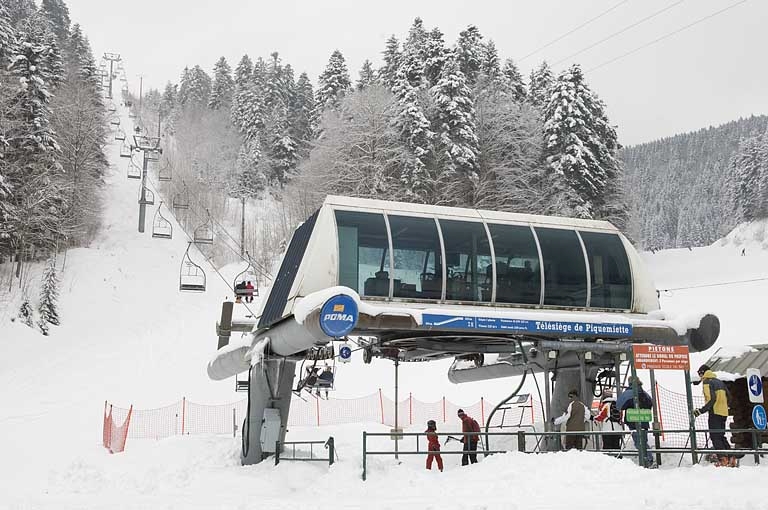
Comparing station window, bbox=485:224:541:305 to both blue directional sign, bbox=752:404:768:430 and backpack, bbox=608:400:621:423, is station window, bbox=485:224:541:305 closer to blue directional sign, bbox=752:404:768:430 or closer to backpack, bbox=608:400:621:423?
backpack, bbox=608:400:621:423

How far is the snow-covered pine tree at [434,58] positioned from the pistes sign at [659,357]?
132 ft

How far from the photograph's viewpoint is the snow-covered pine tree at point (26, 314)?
121 ft

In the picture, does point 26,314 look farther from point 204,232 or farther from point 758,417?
point 758,417

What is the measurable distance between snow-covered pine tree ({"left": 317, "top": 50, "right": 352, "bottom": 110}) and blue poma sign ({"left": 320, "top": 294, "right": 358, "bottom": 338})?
59.3m

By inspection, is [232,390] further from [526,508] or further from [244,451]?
[526,508]

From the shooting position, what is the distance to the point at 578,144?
4584cm

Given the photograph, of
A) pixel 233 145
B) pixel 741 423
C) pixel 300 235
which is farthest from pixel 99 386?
pixel 233 145

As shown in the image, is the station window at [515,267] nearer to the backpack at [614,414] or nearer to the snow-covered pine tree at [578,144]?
the backpack at [614,414]

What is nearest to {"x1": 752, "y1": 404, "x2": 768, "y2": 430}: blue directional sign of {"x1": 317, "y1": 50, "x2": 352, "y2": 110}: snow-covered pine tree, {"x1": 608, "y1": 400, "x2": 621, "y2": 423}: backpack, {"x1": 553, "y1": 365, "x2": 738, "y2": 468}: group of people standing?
{"x1": 553, "y1": 365, "x2": 738, "y2": 468}: group of people standing

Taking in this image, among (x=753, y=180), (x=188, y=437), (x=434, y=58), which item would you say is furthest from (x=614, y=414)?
(x=753, y=180)

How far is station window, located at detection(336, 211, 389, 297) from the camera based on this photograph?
14.3 m

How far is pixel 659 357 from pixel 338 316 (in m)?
5.28

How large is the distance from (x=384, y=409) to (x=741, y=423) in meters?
16.9

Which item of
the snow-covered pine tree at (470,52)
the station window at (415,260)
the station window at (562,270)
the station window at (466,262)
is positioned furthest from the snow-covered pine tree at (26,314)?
the snow-covered pine tree at (470,52)
